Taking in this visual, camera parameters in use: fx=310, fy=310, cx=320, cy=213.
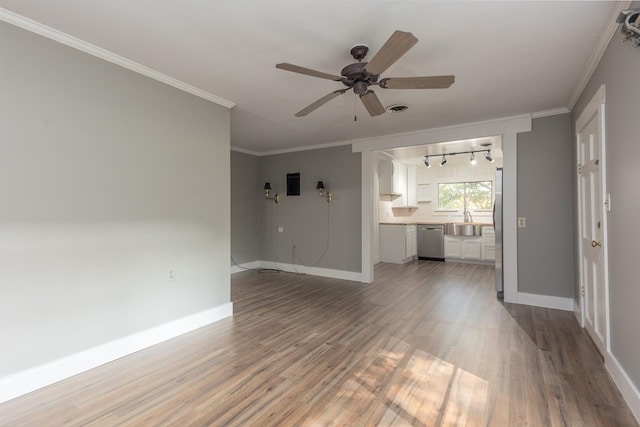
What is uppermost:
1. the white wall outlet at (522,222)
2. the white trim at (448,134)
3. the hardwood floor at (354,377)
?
the white trim at (448,134)

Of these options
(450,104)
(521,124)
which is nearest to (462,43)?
(450,104)

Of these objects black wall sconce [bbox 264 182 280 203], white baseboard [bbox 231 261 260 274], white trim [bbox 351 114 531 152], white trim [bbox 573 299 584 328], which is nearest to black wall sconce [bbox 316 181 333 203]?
white trim [bbox 351 114 531 152]

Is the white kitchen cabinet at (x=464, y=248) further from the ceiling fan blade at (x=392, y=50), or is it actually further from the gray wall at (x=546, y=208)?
the ceiling fan blade at (x=392, y=50)

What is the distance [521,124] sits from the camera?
13.3ft

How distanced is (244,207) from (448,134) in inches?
158

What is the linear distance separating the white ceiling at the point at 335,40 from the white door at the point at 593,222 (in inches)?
20.0

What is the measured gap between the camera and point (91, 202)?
8.00 feet

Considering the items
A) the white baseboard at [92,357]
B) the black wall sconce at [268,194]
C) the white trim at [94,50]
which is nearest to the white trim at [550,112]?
the white trim at [94,50]

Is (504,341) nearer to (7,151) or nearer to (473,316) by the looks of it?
(473,316)

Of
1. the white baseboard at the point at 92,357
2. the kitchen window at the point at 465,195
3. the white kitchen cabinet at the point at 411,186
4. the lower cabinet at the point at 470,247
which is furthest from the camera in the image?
the white kitchen cabinet at the point at 411,186

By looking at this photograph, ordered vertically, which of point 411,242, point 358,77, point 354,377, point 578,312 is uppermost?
point 358,77

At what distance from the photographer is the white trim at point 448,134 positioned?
4082mm

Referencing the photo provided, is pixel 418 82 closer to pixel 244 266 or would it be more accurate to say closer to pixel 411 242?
pixel 244 266

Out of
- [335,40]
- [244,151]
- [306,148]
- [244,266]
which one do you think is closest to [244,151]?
[244,151]
